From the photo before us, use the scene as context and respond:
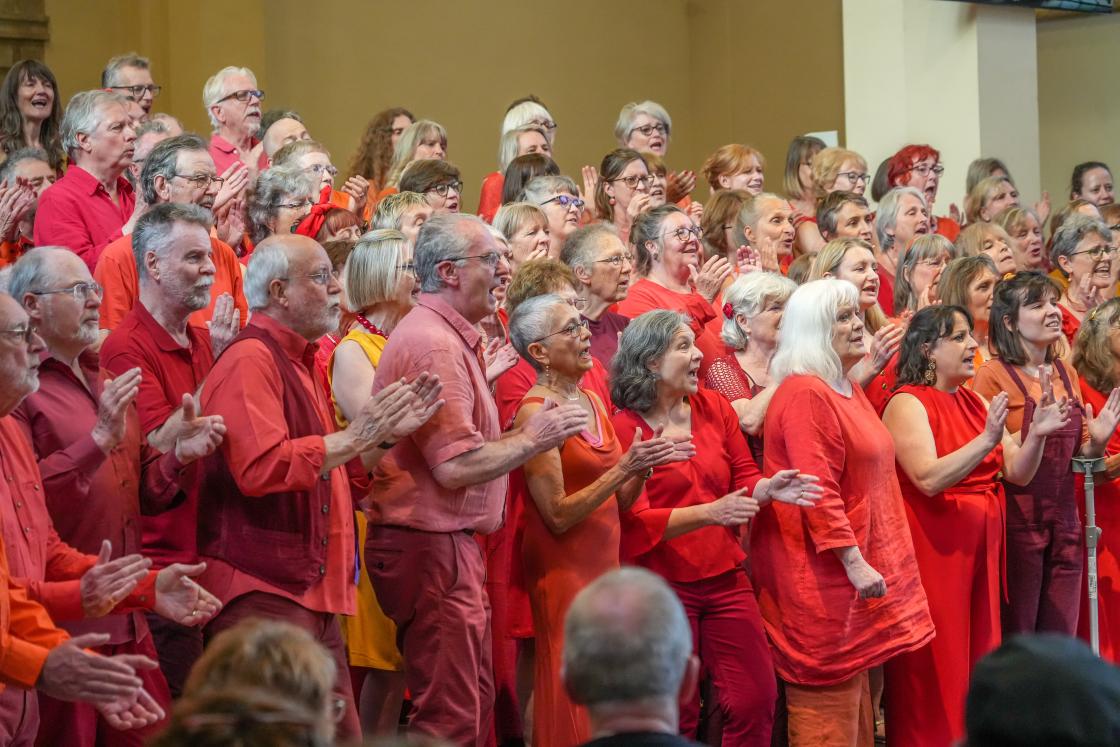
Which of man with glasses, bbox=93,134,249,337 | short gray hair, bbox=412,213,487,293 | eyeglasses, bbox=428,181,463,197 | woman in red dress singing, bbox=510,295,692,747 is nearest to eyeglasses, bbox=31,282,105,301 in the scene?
short gray hair, bbox=412,213,487,293

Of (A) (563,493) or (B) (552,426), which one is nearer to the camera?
(B) (552,426)

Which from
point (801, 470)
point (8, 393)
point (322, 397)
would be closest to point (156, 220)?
point (322, 397)

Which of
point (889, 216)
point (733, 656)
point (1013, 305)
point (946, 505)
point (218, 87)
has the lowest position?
point (733, 656)

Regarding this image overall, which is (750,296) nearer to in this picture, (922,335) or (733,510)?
(922,335)

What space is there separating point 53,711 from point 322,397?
998 mm

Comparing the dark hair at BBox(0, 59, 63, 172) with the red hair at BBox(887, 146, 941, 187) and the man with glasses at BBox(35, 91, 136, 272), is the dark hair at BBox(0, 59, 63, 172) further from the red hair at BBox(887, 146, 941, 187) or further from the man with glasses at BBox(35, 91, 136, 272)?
the red hair at BBox(887, 146, 941, 187)

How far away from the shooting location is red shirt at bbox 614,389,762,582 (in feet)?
15.5

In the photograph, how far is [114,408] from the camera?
143 inches

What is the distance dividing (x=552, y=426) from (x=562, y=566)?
0.56 m

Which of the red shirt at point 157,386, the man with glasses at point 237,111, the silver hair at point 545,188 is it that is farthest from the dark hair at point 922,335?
the man with glasses at point 237,111

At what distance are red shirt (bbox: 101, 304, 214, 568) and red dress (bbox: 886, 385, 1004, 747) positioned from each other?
7.83 ft

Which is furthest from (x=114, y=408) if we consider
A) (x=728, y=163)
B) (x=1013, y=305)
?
(x=728, y=163)

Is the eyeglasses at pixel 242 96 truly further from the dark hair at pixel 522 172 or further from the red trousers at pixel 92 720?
the red trousers at pixel 92 720

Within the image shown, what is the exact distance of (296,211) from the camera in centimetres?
573
